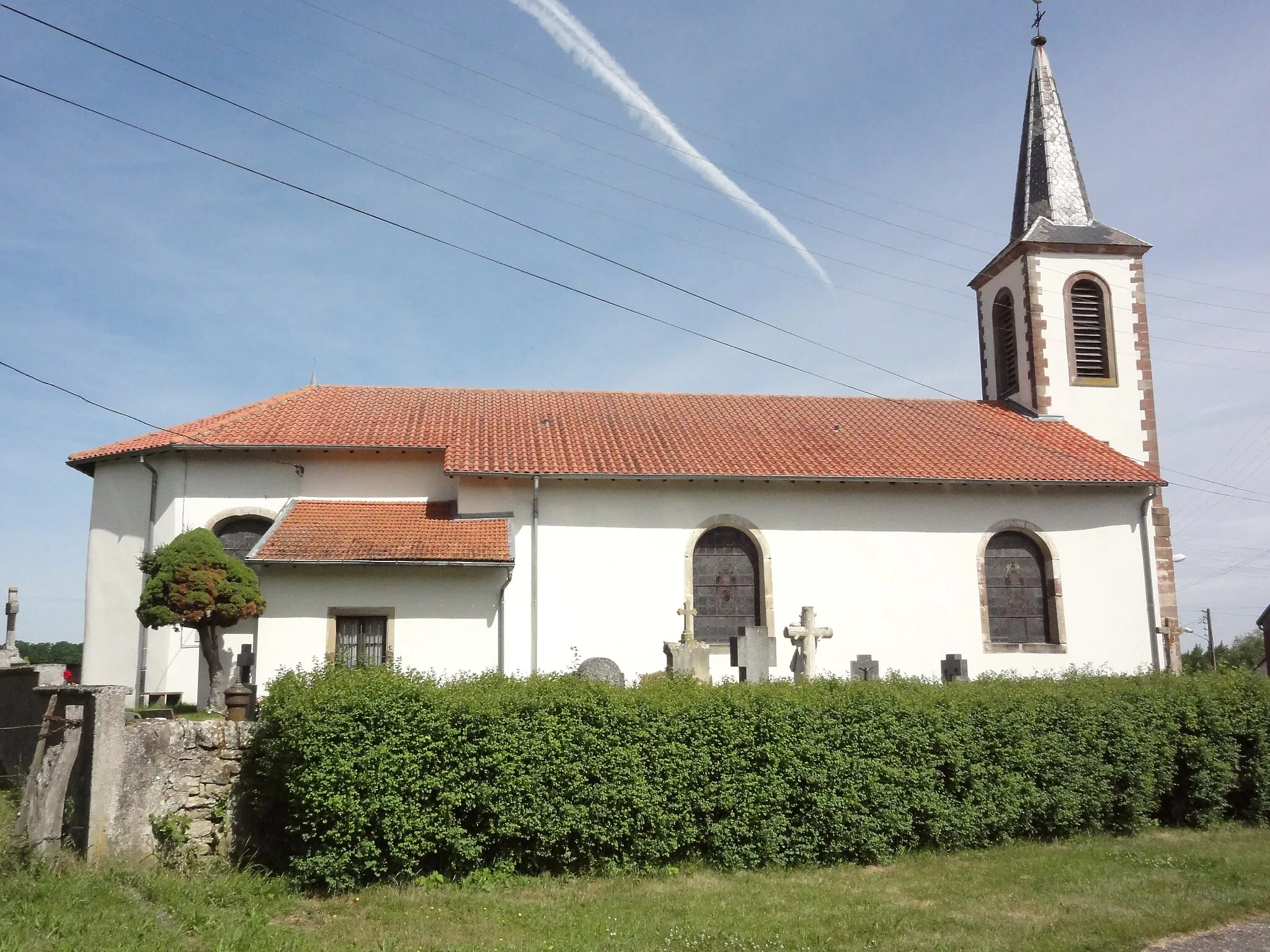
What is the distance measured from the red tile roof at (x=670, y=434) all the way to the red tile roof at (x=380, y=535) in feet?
3.50

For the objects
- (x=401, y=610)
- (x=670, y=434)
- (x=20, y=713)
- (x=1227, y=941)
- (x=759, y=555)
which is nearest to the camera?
(x=1227, y=941)

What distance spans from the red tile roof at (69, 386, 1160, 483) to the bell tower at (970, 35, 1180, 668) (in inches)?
51.7

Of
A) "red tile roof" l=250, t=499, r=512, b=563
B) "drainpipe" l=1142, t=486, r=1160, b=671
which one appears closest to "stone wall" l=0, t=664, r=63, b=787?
"red tile roof" l=250, t=499, r=512, b=563

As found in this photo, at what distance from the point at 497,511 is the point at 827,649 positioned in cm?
662

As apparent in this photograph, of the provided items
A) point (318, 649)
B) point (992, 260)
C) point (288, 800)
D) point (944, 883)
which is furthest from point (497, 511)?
point (992, 260)

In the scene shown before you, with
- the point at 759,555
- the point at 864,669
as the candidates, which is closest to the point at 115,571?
the point at 759,555

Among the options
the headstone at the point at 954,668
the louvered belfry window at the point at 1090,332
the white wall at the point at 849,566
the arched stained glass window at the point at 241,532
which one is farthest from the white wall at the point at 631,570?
the louvered belfry window at the point at 1090,332

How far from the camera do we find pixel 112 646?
1764cm

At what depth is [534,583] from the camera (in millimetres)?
17547

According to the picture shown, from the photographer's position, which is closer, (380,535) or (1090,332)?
(380,535)

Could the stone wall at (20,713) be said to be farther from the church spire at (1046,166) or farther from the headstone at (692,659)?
the church spire at (1046,166)

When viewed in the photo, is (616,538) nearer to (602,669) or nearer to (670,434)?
(670,434)

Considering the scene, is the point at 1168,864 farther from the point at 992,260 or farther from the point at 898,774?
the point at 992,260

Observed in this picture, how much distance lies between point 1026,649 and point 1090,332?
9.05 metres
